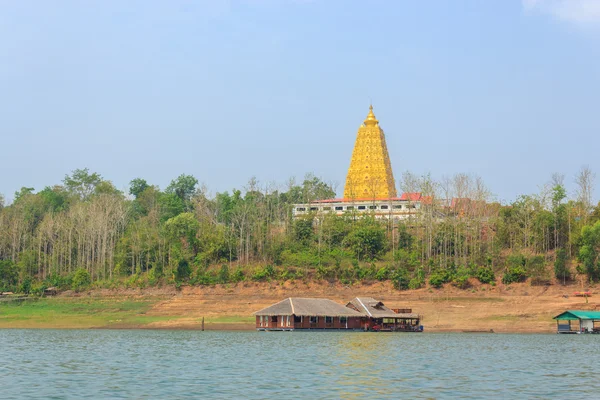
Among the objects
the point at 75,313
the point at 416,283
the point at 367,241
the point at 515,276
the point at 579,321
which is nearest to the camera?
the point at 579,321

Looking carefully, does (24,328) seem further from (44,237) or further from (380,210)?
(380,210)

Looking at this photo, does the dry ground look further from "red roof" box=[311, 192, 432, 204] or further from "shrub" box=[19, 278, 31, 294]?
"shrub" box=[19, 278, 31, 294]

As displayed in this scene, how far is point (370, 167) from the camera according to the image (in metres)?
110

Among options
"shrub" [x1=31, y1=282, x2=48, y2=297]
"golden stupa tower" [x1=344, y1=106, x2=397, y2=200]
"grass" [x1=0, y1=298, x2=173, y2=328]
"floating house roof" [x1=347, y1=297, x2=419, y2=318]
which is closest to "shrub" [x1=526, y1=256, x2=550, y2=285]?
"floating house roof" [x1=347, y1=297, x2=419, y2=318]

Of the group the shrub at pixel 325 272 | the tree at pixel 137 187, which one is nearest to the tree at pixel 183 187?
the tree at pixel 137 187

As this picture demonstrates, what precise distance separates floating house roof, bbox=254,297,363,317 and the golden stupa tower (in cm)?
3826

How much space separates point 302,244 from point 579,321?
110 feet

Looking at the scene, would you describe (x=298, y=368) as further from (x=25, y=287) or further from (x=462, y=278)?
(x=25, y=287)

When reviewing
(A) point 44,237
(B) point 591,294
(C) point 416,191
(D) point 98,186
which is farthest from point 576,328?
(D) point 98,186

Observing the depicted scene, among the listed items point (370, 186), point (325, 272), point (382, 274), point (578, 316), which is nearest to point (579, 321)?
point (578, 316)

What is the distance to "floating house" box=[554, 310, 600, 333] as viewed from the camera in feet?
205

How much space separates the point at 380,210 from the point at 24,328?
152 feet

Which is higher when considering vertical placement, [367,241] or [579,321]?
[367,241]

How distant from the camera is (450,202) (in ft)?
291
